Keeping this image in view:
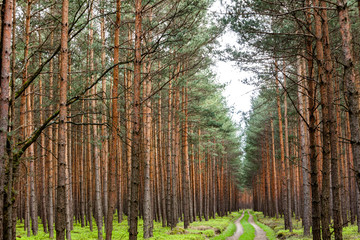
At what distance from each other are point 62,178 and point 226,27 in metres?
7.13

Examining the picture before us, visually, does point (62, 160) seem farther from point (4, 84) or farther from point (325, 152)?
point (325, 152)

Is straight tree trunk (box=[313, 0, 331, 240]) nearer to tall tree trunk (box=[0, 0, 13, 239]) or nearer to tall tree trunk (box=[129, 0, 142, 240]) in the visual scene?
tall tree trunk (box=[129, 0, 142, 240])

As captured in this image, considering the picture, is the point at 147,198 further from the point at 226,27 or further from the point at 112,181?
the point at 226,27

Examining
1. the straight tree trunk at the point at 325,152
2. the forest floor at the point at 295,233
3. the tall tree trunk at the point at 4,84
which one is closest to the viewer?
the tall tree trunk at the point at 4,84

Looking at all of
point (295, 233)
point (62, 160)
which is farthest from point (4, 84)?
point (295, 233)

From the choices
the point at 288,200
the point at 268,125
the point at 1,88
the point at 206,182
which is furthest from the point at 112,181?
the point at 268,125

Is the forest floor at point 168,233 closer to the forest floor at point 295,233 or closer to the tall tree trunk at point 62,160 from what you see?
the forest floor at point 295,233

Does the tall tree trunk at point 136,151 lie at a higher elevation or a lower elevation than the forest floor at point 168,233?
higher

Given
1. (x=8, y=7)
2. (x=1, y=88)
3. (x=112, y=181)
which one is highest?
(x=8, y=7)

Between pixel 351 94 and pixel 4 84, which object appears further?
pixel 4 84

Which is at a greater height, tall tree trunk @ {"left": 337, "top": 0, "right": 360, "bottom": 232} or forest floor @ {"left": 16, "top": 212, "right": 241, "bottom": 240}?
tall tree trunk @ {"left": 337, "top": 0, "right": 360, "bottom": 232}

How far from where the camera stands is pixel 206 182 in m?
31.7

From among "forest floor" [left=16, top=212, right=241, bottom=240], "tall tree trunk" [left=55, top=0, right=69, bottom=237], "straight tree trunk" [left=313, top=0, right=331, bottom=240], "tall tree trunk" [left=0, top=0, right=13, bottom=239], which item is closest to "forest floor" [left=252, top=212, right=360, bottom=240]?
"forest floor" [left=16, top=212, right=241, bottom=240]

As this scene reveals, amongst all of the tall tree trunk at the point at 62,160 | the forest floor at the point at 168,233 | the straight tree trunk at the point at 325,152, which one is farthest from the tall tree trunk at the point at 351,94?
the forest floor at the point at 168,233
